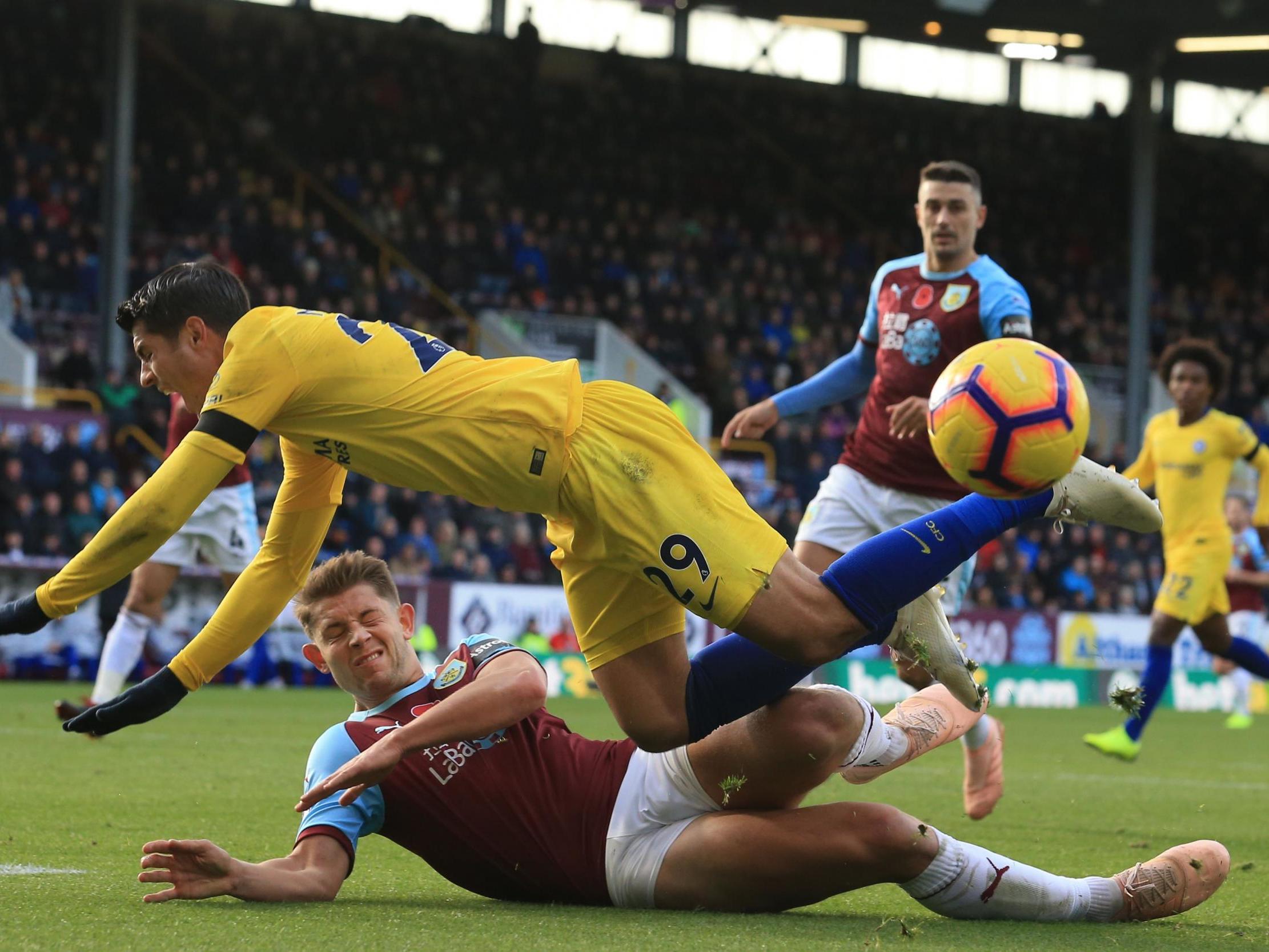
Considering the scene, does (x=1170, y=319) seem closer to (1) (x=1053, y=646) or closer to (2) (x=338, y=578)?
(1) (x=1053, y=646)

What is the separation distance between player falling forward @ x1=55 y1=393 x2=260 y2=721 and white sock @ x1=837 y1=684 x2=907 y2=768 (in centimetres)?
578

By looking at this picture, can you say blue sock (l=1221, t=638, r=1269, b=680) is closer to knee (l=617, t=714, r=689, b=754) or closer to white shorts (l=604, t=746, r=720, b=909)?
knee (l=617, t=714, r=689, b=754)

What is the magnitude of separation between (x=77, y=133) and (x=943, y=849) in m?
21.5

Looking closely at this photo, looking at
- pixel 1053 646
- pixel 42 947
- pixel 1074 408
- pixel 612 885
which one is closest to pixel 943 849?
pixel 612 885

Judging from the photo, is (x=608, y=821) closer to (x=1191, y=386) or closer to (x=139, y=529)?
(x=139, y=529)

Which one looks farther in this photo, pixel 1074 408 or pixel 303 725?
pixel 303 725

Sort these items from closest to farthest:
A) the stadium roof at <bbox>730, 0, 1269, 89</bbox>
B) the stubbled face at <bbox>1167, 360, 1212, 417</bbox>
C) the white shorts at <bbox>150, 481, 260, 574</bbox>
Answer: the white shorts at <bbox>150, 481, 260, 574</bbox>, the stubbled face at <bbox>1167, 360, 1212, 417</bbox>, the stadium roof at <bbox>730, 0, 1269, 89</bbox>

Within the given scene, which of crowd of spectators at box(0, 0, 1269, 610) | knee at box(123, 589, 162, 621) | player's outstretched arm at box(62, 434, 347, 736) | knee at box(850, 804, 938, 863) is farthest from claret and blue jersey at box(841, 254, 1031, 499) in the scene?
crowd of spectators at box(0, 0, 1269, 610)

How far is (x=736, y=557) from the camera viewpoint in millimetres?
4184

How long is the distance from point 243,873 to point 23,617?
0.80 meters

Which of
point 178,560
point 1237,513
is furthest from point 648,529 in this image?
point 1237,513

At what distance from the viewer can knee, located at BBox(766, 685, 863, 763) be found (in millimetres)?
3973

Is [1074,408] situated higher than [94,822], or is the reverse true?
[1074,408]

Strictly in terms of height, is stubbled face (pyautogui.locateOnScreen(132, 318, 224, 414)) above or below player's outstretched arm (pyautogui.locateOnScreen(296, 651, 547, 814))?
above
